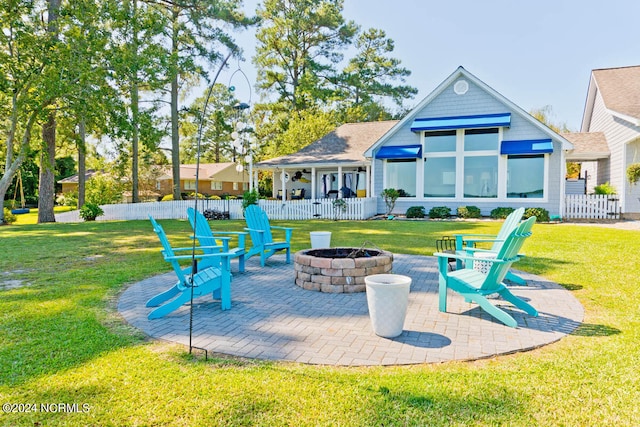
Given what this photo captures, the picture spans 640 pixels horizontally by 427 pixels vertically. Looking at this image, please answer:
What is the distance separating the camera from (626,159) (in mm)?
16219

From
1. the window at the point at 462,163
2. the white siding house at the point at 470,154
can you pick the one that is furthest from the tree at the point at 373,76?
the window at the point at 462,163

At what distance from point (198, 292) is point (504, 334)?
326 centimetres

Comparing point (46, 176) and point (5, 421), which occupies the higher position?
point (46, 176)

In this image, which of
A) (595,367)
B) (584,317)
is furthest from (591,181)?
(595,367)

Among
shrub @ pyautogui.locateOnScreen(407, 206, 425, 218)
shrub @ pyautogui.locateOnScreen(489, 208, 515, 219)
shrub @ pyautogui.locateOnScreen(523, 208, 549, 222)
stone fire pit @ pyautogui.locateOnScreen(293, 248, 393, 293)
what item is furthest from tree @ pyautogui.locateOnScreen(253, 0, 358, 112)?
stone fire pit @ pyautogui.locateOnScreen(293, 248, 393, 293)

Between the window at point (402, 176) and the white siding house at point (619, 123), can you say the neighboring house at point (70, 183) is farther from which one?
the white siding house at point (619, 123)

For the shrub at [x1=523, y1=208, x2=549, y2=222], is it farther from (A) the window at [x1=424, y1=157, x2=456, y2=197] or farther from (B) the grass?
(B) the grass

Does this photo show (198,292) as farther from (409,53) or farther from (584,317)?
(409,53)

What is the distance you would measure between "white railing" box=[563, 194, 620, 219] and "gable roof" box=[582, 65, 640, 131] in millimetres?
3191

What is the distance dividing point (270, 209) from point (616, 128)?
1603 centimetres

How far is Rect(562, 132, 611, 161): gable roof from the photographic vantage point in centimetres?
1823

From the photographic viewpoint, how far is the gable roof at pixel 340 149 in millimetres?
20372

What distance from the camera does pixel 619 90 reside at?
18188mm

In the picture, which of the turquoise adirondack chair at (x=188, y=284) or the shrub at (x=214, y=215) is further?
the shrub at (x=214, y=215)
